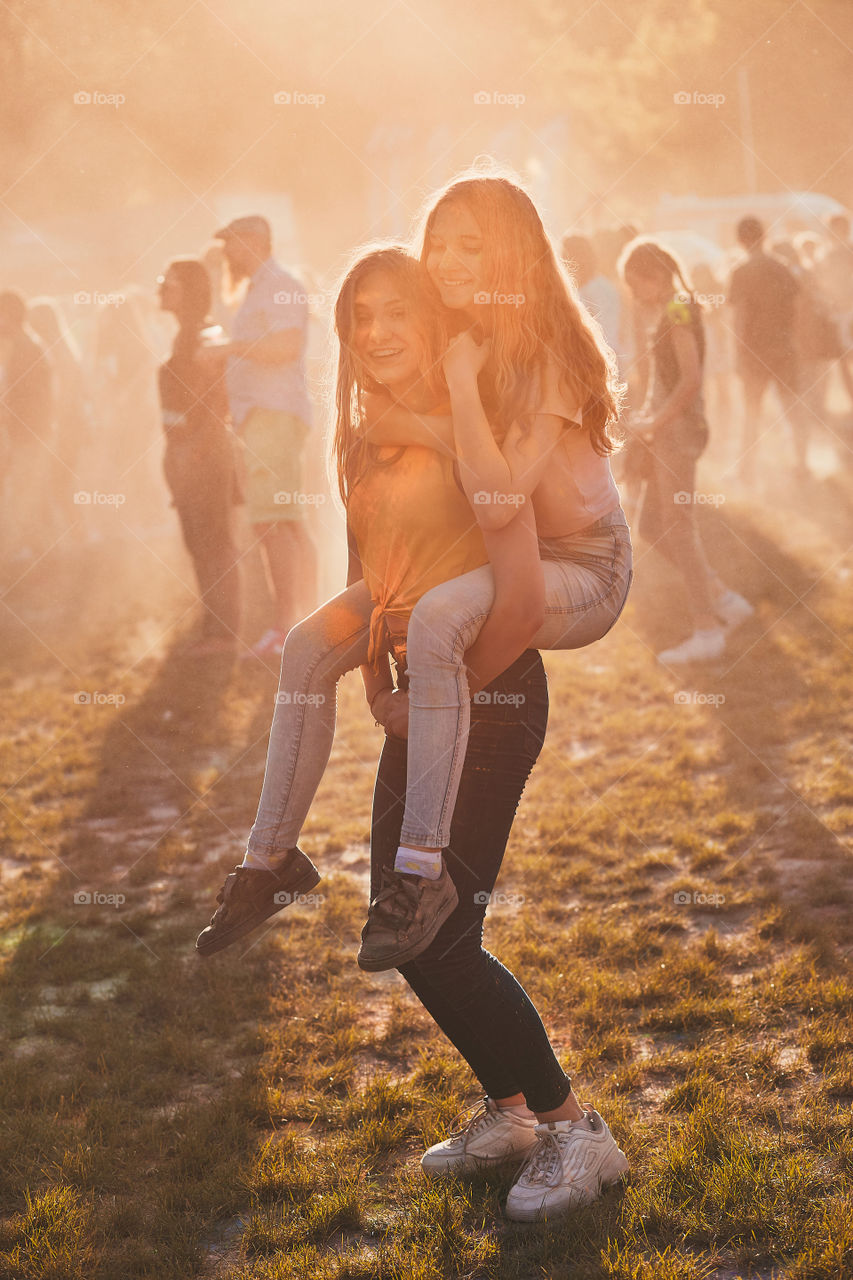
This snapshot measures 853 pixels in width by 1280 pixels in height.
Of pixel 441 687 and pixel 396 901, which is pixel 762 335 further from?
pixel 396 901

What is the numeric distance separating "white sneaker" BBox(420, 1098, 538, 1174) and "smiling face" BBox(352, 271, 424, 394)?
176 centimetres

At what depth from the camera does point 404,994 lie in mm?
4328

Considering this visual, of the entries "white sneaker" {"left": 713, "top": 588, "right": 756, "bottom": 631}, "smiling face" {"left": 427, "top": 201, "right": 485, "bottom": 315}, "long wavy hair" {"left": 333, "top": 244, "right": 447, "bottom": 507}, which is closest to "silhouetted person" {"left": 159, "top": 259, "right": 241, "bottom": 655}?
"white sneaker" {"left": 713, "top": 588, "right": 756, "bottom": 631}

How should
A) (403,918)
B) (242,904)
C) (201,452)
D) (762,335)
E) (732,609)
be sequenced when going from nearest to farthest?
(403,918) < (242,904) < (201,452) < (732,609) < (762,335)

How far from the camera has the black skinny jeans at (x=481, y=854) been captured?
279 cm

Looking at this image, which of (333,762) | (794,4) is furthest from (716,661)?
(794,4)

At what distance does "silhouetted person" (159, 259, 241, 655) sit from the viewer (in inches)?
293

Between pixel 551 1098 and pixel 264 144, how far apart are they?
1965cm

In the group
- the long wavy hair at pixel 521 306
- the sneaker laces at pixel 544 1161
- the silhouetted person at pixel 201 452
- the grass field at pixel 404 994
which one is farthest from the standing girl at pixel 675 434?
the sneaker laces at pixel 544 1161

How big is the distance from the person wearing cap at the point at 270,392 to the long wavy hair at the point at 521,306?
466 cm

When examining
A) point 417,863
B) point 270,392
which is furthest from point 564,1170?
point 270,392

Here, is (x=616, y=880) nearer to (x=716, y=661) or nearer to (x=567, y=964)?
(x=567, y=964)

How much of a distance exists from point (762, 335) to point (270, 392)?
5.63 meters

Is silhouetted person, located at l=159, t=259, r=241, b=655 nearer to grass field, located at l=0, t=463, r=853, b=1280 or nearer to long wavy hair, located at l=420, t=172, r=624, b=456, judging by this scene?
grass field, located at l=0, t=463, r=853, b=1280
